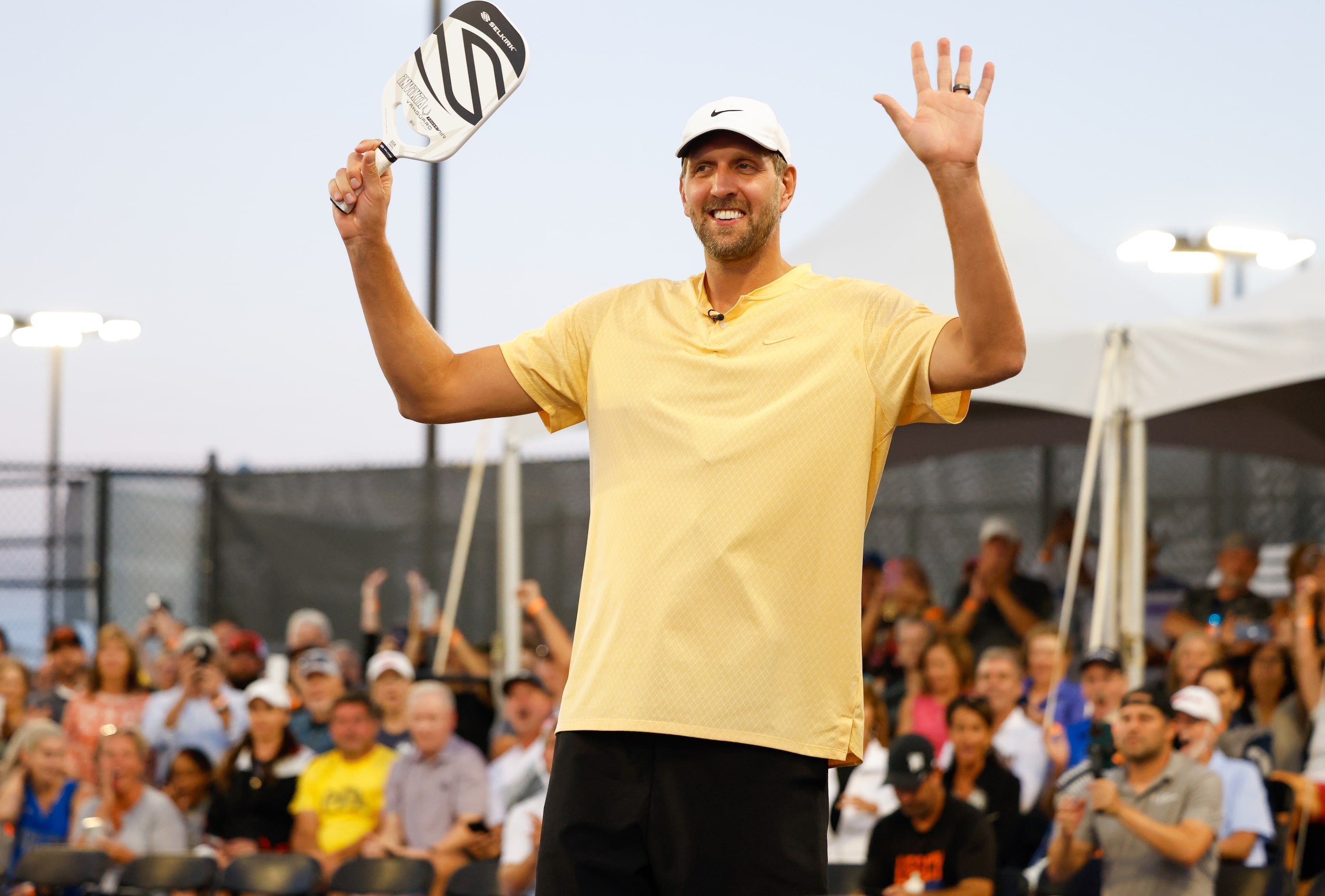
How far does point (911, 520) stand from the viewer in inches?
413

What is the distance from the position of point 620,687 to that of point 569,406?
0.48m

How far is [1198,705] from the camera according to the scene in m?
5.32

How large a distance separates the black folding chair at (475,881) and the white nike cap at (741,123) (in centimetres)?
454

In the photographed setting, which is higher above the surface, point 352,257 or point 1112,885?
point 352,257

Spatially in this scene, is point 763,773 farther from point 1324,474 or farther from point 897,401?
point 1324,474

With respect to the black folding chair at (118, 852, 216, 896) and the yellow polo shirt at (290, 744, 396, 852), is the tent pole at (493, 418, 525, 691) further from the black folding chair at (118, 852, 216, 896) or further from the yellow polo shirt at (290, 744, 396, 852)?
the black folding chair at (118, 852, 216, 896)

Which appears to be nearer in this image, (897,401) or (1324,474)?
(897,401)

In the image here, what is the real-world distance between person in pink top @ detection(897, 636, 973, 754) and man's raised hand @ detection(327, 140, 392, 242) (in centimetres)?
509

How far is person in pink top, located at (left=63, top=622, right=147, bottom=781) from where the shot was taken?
318 inches

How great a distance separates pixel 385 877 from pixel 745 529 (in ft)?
15.8

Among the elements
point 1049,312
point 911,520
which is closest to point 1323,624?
point 1049,312

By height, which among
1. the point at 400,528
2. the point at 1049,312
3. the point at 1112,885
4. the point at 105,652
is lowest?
the point at 1112,885

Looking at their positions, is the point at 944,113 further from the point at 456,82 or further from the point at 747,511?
the point at 456,82

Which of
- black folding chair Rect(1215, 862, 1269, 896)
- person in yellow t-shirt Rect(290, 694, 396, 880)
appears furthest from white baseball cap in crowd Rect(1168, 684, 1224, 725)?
person in yellow t-shirt Rect(290, 694, 396, 880)
